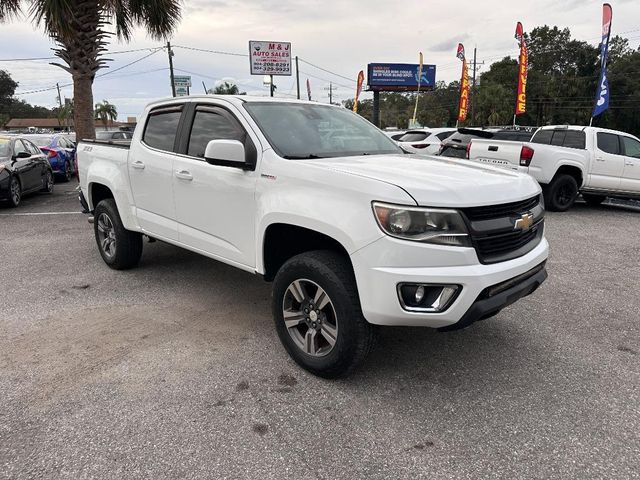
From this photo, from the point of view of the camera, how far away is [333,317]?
3.11 m

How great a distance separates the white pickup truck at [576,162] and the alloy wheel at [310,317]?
7779 millimetres

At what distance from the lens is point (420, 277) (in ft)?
8.65

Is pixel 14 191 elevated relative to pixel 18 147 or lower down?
lower down

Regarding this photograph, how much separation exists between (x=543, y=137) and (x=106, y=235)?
903 centimetres

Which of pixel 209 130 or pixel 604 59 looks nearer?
pixel 209 130

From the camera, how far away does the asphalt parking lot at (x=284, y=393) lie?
244cm

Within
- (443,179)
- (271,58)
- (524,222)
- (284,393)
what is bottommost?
(284,393)

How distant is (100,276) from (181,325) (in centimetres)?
189

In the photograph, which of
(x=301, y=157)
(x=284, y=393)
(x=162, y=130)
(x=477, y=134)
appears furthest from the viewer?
(x=477, y=134)

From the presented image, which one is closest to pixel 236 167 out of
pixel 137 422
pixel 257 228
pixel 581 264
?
pixel 257 228

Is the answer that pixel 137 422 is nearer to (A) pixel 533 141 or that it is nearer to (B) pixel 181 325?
(B) pixel 181 325

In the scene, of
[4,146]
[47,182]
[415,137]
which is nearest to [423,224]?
[4,146]

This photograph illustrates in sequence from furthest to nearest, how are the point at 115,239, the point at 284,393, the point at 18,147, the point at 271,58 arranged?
1. the point at 271,58
2. the point at 18,147
3. the point at 115,239
4. the point at 284,393

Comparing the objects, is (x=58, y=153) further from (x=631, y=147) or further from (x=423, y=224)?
(x=631, y=147)
